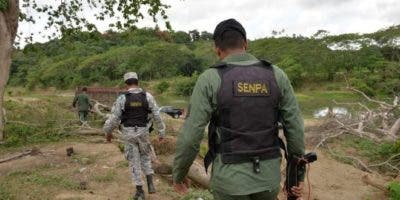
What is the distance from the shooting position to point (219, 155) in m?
3.36

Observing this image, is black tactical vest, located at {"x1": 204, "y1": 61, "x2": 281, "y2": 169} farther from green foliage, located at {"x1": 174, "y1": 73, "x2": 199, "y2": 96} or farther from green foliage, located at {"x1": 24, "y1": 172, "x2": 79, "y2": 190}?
green foliage, located at {"x1": 174, "y1": 73, "x2": 199, "y2": 96}

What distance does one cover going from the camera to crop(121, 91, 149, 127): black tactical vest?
6.77 metres

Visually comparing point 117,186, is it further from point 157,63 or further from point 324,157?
point 157,63

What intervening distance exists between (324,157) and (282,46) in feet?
145

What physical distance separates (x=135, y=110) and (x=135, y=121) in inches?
6.4

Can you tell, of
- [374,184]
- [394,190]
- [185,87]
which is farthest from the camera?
[185,87]

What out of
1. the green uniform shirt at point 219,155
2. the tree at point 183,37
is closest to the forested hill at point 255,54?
the tree at point 183,37

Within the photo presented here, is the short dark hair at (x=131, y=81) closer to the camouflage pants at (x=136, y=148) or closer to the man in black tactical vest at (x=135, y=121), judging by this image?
the man in black tactical vest at (x=135, y=121)

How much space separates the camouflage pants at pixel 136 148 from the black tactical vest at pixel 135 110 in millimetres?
80

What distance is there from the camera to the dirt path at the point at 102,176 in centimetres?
785

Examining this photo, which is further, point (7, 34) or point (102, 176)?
point (7, 34)

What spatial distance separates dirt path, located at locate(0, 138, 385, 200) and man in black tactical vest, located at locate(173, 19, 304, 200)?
13.6 ft

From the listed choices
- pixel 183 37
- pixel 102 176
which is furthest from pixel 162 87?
pixel 183 37

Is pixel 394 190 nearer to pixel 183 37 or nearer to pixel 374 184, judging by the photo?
pixel 374 184
